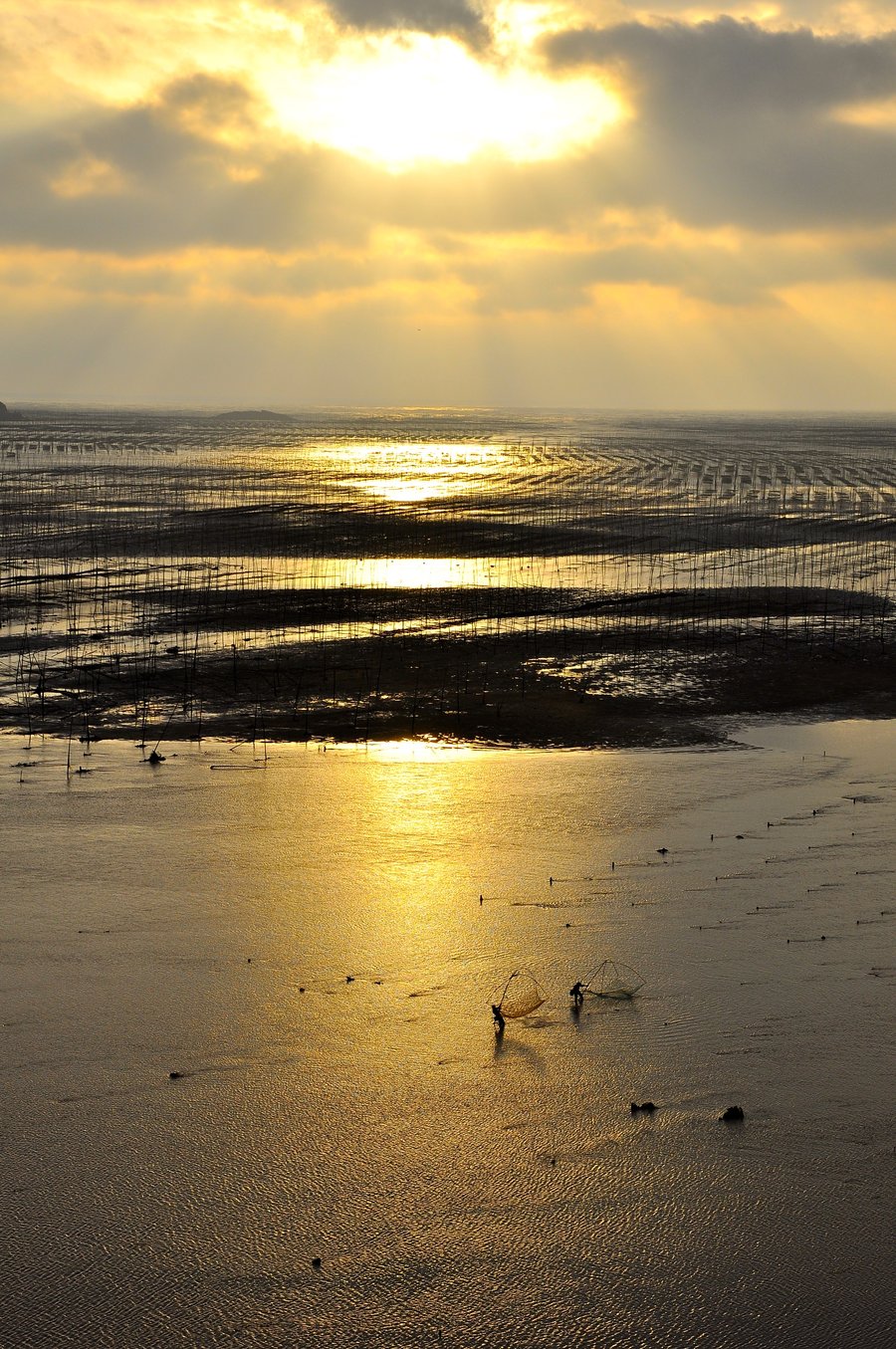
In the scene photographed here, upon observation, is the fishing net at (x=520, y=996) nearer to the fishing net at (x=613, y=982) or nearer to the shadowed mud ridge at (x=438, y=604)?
the fishing net at (x=613, y=982)

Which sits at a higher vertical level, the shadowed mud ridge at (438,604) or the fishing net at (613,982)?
the shadowed mud ridge at (438,604)

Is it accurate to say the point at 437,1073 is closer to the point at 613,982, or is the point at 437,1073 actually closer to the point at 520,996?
the point at 520,996

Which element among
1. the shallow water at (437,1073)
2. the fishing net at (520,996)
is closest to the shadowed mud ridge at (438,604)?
the shallow water at (437,1073)

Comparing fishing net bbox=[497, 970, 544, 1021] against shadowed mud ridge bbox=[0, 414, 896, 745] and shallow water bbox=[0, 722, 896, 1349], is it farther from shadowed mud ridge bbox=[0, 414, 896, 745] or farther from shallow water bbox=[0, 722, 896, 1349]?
shadowed mud ridge bbox=[0, 414, 896, 745]

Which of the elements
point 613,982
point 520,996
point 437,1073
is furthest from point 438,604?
point 437,1073

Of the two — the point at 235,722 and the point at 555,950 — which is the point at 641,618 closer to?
the point at 235,722

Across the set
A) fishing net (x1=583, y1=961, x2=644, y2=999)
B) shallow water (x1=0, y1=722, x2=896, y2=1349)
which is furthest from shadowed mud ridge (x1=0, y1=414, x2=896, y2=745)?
fishing net (x1=583, y1=961, x2=644, y2=999)

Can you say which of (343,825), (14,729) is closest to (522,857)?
(343,825)
